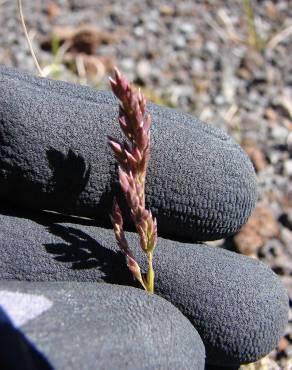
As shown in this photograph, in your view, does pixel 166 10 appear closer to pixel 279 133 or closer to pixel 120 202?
pixel 279 133

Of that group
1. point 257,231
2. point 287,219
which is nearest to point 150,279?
point 257,231

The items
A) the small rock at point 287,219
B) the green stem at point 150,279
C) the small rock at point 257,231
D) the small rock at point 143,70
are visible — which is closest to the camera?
the green stem at point 150,279

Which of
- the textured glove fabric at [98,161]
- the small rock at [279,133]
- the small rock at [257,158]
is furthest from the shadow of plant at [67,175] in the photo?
the small rock at [279,133]

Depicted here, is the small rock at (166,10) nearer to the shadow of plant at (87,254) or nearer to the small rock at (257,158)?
the small rock at (257,158)

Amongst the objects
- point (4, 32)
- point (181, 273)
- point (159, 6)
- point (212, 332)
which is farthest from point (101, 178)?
point (159, 6)

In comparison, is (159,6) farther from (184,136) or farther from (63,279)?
(63,279)

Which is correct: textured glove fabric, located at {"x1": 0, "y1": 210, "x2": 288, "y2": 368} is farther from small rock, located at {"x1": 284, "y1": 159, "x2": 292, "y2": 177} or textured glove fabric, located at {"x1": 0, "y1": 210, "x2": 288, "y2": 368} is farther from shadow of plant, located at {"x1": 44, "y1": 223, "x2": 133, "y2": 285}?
small rock, located at {"x1": 284, "y1": 159, "x2": 292, "y2": 177}

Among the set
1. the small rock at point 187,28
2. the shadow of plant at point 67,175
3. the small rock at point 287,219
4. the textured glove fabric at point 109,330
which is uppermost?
the shadow of plant at point 67,175
